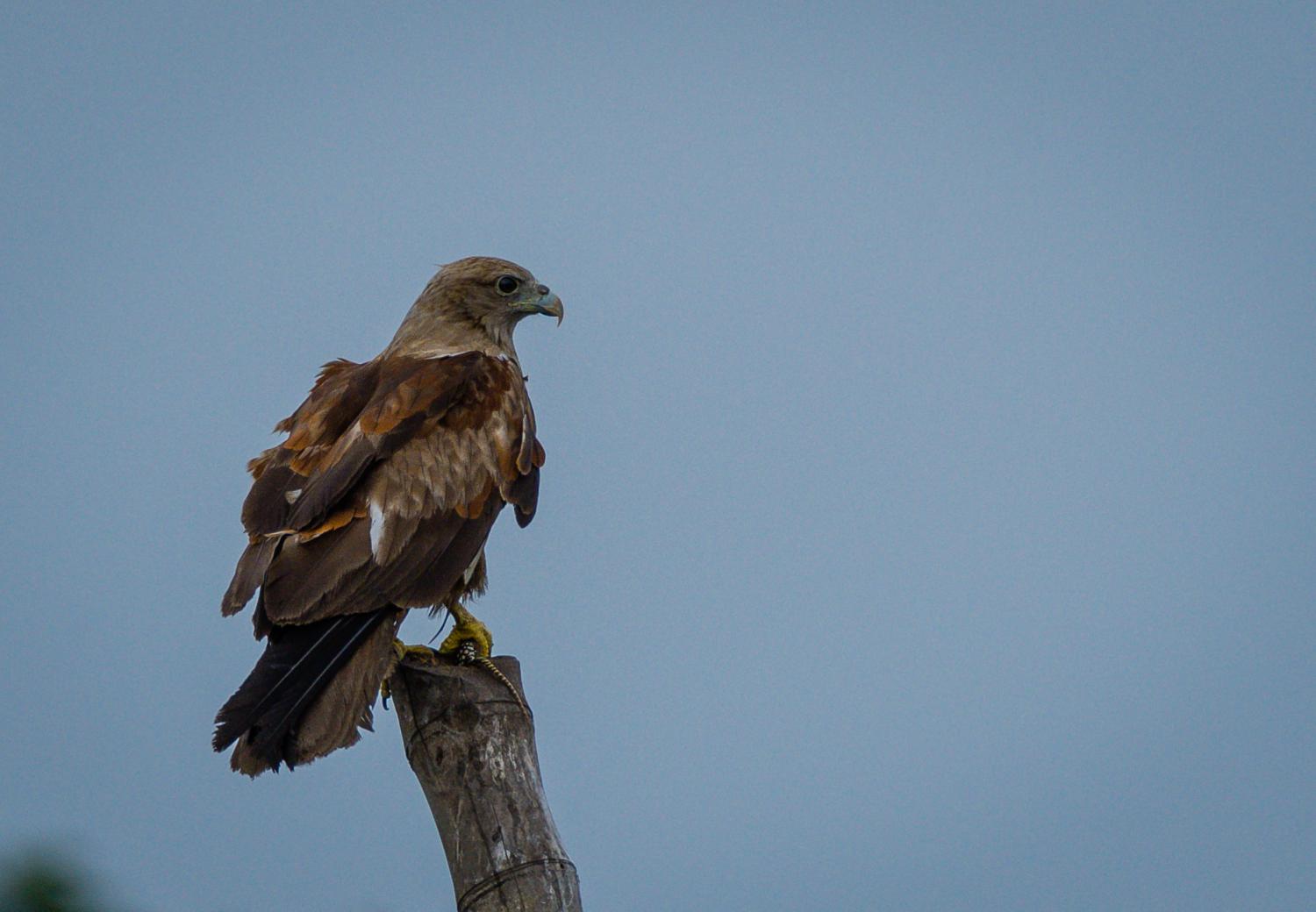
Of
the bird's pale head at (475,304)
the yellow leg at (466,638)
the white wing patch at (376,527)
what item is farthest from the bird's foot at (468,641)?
the bird's pale head at (475,304)

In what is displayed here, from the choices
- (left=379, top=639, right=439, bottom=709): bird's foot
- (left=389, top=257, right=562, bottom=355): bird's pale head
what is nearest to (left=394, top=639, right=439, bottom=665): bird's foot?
(left=379, top=639, right=439, bottom=709): bird's foot

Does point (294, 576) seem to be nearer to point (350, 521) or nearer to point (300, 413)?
point (350, 521)

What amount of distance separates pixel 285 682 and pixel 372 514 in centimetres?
99

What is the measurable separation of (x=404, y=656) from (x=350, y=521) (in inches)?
23.0

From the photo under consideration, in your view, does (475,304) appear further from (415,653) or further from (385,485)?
(415,653)

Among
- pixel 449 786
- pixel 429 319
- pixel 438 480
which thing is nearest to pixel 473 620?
pixel 438 480

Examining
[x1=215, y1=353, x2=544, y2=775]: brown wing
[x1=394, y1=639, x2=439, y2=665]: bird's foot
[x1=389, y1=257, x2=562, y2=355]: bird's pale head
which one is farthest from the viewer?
[x1=389, y1=257, x2=562, y2=355]: bird's pale head

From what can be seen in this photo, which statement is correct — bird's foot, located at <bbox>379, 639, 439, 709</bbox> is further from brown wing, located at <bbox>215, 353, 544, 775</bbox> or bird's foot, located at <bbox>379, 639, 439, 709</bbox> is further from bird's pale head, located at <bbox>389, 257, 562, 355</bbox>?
bird's pale head, located at <bbox>389, 257, 562, 355</bbox>

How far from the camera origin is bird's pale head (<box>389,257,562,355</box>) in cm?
724

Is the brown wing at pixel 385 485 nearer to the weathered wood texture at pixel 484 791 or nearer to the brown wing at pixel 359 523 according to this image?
the brown wing at pixel 359 523

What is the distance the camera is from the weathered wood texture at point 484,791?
14.4 ft

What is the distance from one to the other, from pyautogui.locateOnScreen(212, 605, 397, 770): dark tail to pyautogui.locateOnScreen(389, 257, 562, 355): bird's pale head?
2.24 metres

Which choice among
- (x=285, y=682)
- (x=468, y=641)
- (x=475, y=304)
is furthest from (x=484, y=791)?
(x=475, y=304)

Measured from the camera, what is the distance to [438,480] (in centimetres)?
596
